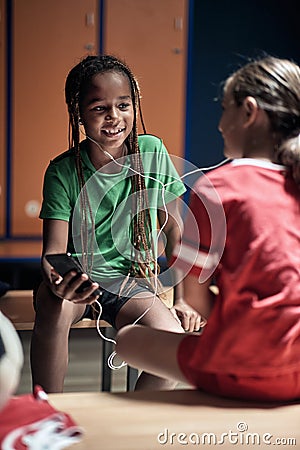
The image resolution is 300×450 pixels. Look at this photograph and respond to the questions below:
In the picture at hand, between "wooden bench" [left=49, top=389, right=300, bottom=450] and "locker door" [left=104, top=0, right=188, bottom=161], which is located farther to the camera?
"locker door" [left=104, top=0, right=188, bottom=161]

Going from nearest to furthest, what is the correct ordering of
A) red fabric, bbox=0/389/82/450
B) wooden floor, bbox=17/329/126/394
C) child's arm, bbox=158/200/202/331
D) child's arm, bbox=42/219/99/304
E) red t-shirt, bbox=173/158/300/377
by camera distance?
red fabric, bbox=0/389/82/450 → red t-shirt, bbox=173/158/300/377 → child's arm, bbox=42/219/99/304 → child's arm, bbox=158/200/202/331 → wooden floor, bbox=17/329/126/394

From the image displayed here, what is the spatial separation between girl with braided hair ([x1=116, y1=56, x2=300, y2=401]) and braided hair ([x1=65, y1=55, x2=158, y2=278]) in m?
0.30

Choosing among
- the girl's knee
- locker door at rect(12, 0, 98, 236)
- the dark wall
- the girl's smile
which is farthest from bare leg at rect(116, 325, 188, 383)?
the dark wall

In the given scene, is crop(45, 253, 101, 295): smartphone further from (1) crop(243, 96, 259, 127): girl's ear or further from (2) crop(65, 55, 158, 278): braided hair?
(1) crop(243, 96, 259, 127): girl's ear

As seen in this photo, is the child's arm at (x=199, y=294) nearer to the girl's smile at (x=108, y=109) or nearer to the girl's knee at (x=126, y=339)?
the girl's knee at (x=126, y=339)

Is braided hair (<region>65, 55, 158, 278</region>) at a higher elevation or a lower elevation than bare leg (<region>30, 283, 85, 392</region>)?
higher

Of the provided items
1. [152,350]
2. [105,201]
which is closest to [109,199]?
[105,201]

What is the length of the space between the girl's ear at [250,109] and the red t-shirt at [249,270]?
0.22ft

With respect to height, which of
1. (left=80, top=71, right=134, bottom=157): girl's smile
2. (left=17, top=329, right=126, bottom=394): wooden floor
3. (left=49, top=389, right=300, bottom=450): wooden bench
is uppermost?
(left=80, top=71, right=134, bottom=157): girl's smile

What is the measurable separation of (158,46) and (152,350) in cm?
166

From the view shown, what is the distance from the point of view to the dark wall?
2.89 meters

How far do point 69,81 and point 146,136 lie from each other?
0.17m

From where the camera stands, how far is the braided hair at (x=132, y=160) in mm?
1328

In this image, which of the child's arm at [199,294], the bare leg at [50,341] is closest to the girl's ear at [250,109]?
the child's arm at [199,294]
